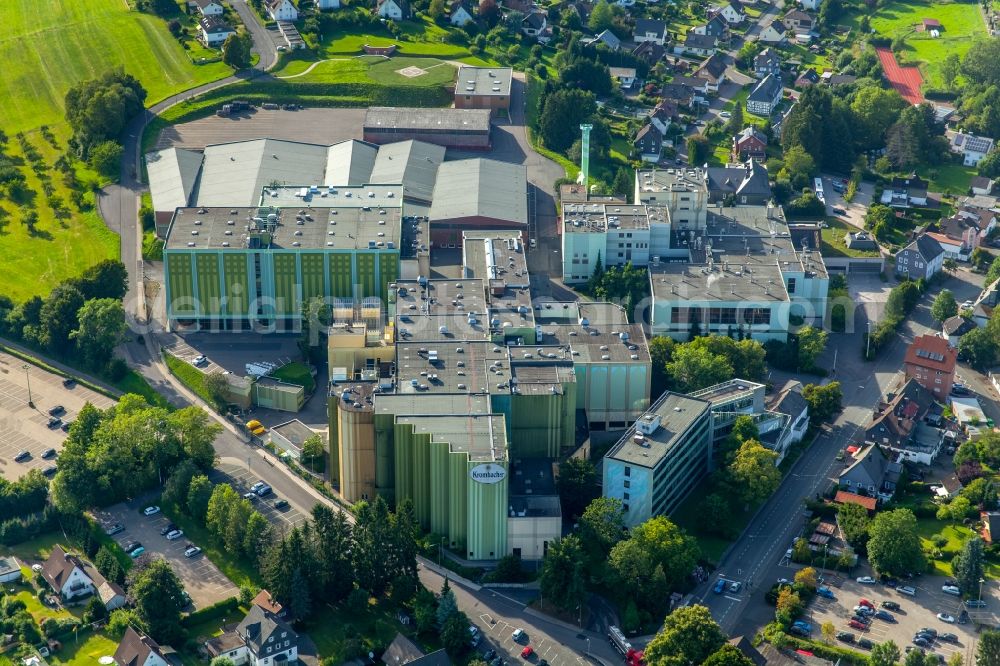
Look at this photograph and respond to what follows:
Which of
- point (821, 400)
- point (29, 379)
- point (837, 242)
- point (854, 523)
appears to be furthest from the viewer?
point (837, 242)

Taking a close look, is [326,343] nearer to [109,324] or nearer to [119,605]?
[109,324]

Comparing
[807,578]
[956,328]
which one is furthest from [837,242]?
[807,578]

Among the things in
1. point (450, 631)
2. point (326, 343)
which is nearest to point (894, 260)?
point (326, 343)

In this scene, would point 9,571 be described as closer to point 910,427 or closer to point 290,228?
point 290,228

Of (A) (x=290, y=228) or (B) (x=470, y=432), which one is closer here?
(B) (x=470, y=432)

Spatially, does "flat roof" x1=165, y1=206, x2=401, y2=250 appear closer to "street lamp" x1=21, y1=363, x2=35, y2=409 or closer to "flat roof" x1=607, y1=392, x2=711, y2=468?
"street lamp" x1=21, y1=363, x2=35, y2=409

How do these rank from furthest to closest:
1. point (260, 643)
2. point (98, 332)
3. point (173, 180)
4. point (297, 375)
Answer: point (173, 180) < point (98, 332) < point (297, 375) < point (260, 643)
